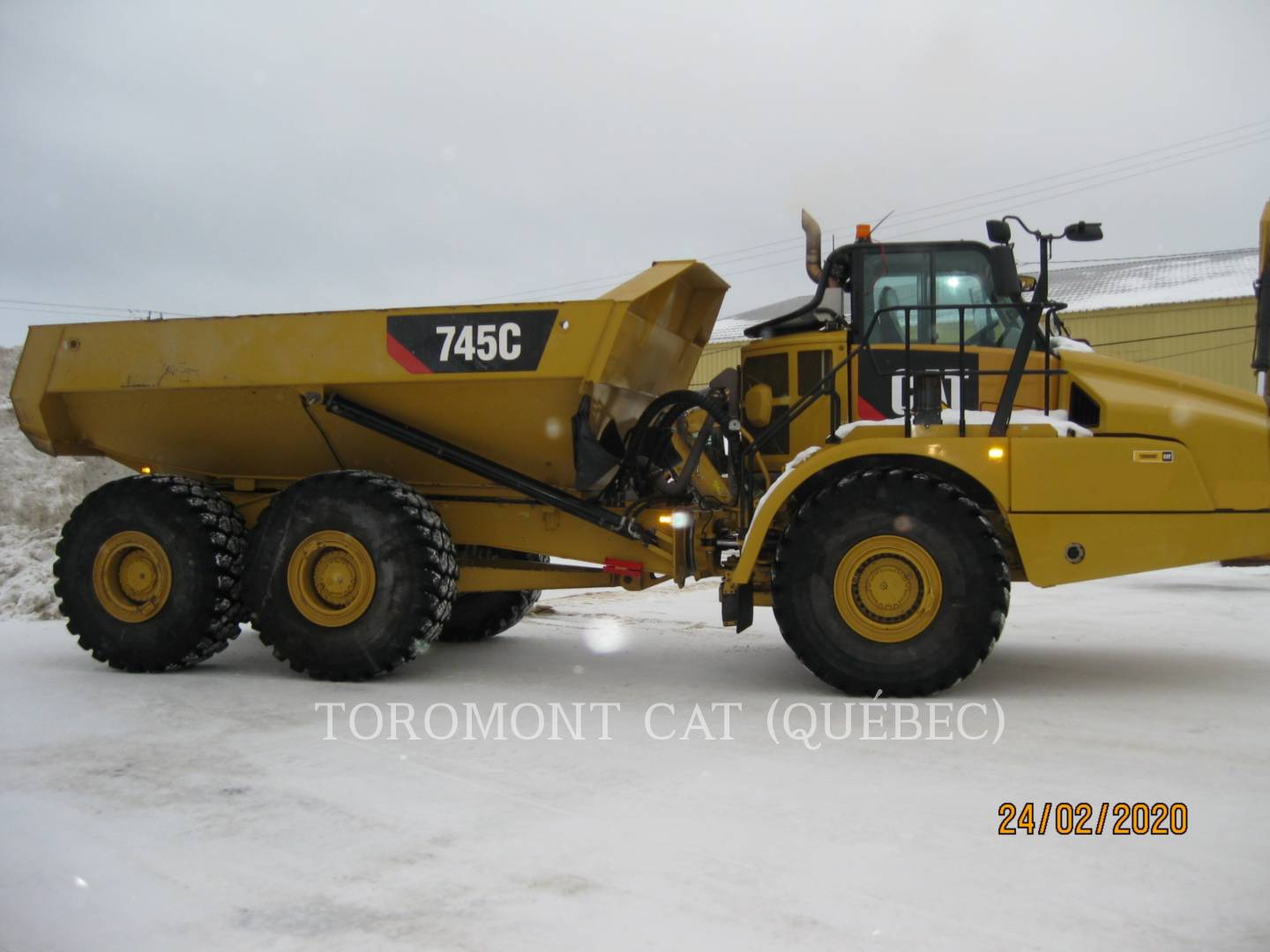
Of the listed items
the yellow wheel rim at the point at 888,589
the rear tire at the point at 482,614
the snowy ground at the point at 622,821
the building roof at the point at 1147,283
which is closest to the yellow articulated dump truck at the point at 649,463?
the yellow wheel rim at the point at 888,589

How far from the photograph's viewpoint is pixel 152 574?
671 centimetres

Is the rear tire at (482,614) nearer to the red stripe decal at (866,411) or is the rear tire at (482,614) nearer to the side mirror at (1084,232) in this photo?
the red stripe decal at (866,411)

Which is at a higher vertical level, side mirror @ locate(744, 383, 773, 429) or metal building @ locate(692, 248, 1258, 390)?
metal building @ locate(692, 248, 1258, 390)

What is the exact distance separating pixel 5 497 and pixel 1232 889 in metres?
18.4

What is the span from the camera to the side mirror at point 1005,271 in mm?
5590

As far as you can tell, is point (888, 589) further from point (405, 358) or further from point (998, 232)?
point (405, 358)

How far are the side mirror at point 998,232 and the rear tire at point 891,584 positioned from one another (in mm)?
1278

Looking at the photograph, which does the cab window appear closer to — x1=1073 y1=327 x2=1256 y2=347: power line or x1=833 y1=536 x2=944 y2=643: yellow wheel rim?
x1=833 y1=536 x2=944 y2=643: yellow wheel rim

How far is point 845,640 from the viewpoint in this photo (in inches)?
220

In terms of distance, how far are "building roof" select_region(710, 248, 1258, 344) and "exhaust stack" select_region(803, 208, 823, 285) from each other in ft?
47.3

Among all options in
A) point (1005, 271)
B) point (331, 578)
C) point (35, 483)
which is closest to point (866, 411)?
point (1005, 271)

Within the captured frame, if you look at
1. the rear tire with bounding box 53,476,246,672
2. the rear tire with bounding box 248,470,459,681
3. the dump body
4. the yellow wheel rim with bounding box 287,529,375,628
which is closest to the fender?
the dump body

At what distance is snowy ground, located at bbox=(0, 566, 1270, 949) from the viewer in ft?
9.47

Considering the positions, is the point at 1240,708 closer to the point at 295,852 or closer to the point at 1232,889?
the point at 1232,889
